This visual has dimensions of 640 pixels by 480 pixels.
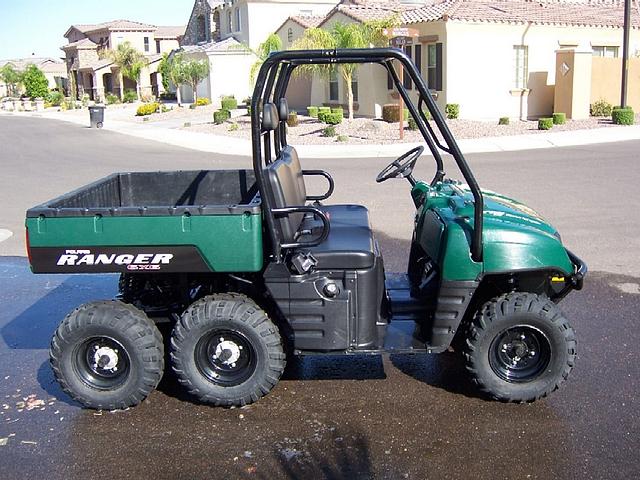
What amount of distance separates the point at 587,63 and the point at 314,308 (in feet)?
73.4

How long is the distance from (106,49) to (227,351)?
212 ft

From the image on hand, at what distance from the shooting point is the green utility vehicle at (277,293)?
423 centimetres

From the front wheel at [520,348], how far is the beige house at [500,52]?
20712 mm

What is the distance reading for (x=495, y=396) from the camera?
437 centimetres

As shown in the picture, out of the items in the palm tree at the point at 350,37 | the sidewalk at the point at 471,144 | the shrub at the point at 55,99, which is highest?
the palm tree at the point at 350,37

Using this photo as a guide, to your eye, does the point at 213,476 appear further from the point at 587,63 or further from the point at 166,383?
the point at 587,63

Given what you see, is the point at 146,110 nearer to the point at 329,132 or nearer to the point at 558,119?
the point at 329,132

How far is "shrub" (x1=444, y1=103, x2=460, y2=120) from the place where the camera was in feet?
78.6

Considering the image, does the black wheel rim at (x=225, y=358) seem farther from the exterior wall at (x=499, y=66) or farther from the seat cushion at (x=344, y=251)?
the exterior wall at (x=499, y=66)

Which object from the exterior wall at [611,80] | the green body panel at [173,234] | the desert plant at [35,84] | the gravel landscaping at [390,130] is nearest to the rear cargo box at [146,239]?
the green body panel at [173,234]

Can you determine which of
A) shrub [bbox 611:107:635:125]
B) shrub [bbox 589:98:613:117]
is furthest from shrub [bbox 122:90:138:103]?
shrub [bbox 611:107:635:125]

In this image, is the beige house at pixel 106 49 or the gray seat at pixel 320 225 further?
the beige house at pixel 106 49

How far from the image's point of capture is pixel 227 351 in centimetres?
440

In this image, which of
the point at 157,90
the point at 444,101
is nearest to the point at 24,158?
the point at 444,101
